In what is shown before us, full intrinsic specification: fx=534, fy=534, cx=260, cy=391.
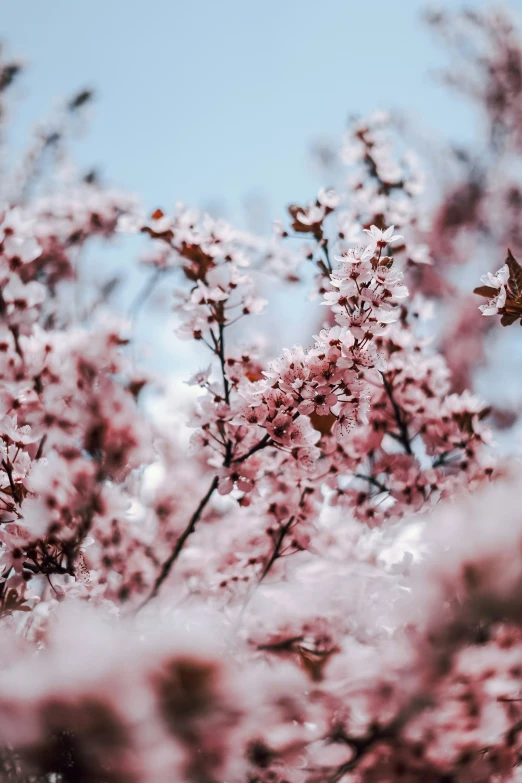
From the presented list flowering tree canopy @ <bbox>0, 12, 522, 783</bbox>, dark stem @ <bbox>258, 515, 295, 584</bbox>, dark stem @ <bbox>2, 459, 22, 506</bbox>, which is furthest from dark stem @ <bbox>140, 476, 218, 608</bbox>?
dark stem @ <bbox>2, 459, 22, 506</bbox>

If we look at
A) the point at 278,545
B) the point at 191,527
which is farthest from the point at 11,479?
the point at 278,545

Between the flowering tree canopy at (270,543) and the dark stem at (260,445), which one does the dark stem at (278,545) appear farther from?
the dark stem at (260,445)

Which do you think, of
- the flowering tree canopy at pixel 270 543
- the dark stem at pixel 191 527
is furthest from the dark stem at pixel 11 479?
the dark stem at pixel 191 527

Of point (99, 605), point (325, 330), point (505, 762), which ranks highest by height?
point (325, 330)

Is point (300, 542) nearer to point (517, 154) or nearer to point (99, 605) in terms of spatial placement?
point (99, 605)

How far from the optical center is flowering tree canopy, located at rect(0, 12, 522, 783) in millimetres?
542

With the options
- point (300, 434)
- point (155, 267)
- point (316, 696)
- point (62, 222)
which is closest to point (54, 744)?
point (316, 696)

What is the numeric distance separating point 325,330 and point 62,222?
6.14ft

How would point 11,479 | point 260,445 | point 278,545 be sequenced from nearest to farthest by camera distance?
1. point 11,479
2. point 260,445
3. point 278,545

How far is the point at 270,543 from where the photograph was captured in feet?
4.77

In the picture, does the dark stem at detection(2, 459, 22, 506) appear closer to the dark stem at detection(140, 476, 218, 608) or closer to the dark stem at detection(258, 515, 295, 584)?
the dark stem at detection(140, 476, 218, 608)

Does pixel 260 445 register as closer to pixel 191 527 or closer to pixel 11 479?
pixel 191 527

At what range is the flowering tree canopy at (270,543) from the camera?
542mm

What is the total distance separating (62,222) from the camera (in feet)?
7.85
